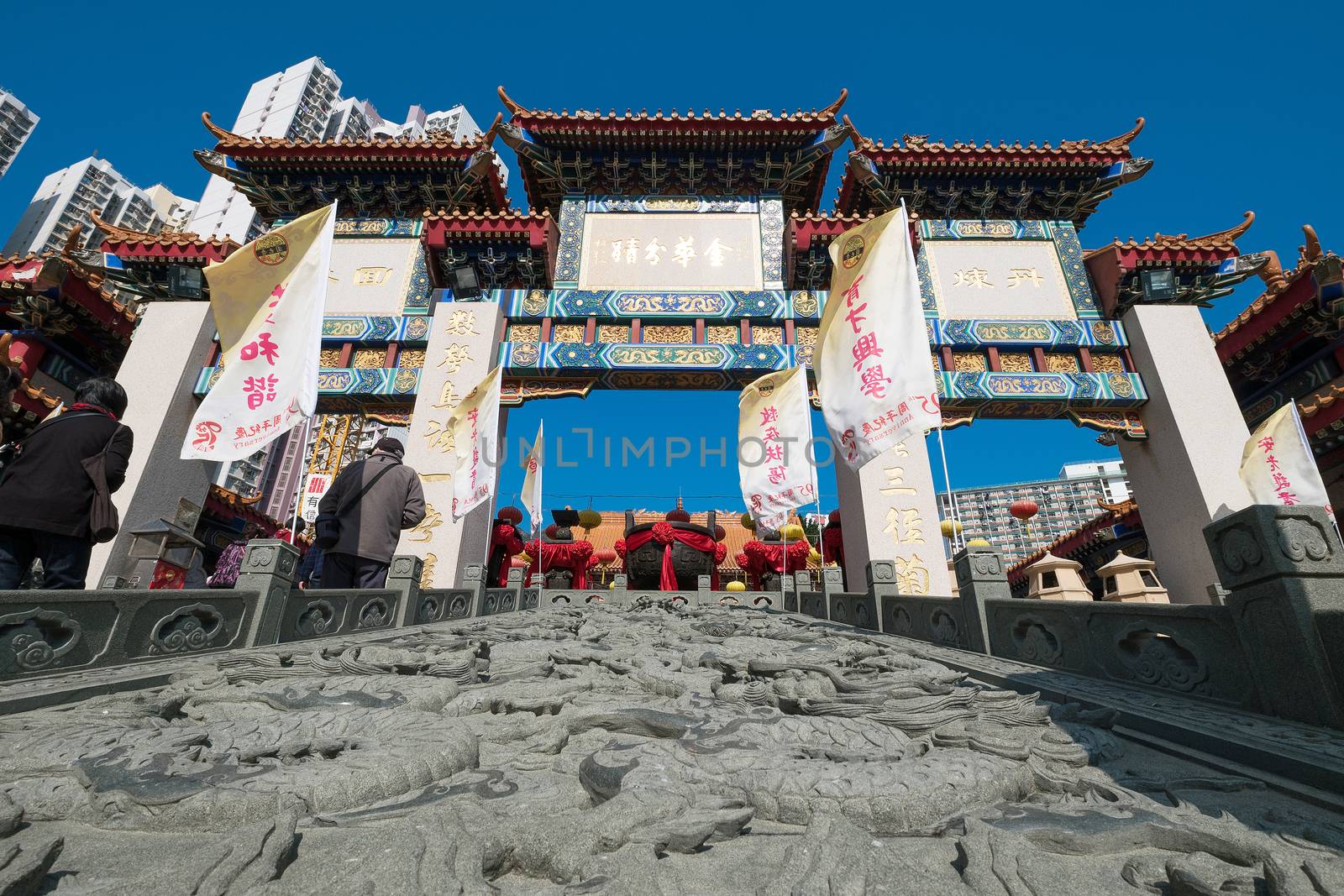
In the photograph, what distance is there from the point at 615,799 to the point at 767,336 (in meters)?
10.8

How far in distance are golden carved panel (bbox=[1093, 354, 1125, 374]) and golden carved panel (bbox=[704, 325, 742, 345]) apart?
22.6 ft

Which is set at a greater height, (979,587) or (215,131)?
(215,131)

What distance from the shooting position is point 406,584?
19.7 feet

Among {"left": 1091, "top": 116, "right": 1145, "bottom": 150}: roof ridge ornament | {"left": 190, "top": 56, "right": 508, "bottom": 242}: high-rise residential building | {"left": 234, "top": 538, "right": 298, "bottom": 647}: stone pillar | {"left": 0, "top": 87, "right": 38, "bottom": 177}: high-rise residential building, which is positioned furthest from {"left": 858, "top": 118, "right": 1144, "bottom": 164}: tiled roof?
{"left": 0, "top": 87, "right": 38, "bottom": 177}: high-rise residential building

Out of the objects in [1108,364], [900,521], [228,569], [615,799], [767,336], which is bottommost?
[615,799]

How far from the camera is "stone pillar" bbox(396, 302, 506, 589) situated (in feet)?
31.3

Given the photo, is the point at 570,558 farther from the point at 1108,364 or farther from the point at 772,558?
the point at 1108,364

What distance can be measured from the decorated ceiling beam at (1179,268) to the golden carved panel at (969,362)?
2955mm

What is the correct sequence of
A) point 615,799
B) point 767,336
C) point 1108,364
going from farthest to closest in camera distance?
1. point 767,336
2. point 1108,364
3. point 615,799

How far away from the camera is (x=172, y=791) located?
153 centimetres

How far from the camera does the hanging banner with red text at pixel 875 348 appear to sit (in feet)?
16.1

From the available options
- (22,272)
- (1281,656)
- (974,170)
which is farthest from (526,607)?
(974,170)

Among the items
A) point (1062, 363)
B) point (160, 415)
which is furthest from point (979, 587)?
point (160, 415)

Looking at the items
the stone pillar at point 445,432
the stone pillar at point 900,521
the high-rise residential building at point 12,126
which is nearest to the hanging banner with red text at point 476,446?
the stone pillar at point 445,432
